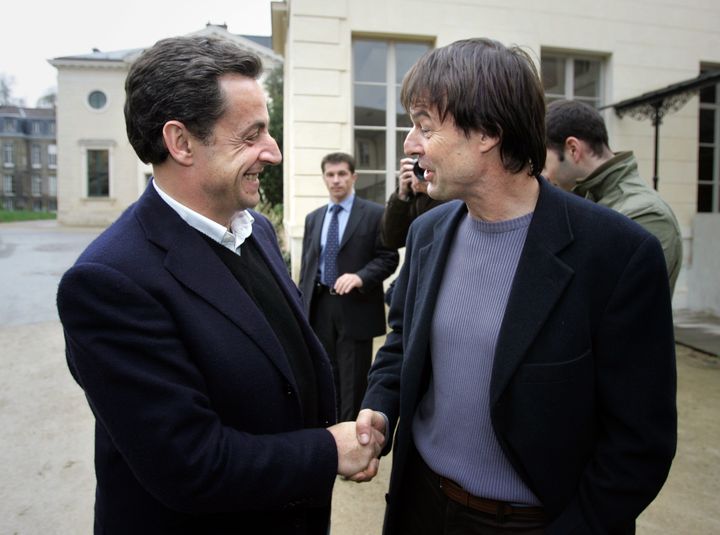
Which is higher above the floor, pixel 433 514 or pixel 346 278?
pixel 346 278

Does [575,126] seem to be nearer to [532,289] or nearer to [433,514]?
[532,289]

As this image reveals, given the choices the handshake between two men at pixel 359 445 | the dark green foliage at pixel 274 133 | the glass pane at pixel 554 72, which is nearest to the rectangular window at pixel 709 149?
the glass pane at pixel 554 72

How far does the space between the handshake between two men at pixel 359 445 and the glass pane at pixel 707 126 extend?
9976 millimetres

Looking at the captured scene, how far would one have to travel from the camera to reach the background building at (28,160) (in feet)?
276

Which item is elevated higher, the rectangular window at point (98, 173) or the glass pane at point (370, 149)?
the rectangular window at point (98, 173)

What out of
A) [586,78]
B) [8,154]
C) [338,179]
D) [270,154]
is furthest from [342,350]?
[8,154]

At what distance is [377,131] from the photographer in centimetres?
820

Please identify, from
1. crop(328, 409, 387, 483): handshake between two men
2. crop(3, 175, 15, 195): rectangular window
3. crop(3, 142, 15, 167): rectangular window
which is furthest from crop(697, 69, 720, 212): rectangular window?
crop(3, 175, 15, 195): rectangular window

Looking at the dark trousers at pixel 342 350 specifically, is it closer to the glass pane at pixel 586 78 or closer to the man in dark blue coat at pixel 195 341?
the man in dark blue coat at pixel 195 341

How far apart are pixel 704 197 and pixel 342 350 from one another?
26.4 ft

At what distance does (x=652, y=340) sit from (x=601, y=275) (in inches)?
7.7

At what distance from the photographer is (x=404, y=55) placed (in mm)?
8148

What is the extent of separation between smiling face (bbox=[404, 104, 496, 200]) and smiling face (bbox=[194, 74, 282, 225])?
0.42 m

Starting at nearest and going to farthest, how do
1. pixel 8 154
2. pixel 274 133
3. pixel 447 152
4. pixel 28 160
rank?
pixel 447 152, pixel 274 133, pixel 8 154, pixel 28 160
